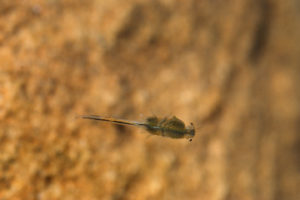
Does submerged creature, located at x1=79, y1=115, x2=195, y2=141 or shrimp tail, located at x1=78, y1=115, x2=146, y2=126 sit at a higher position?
shrimp tail, located at x1=78, y1=115, x2=146, y2=126

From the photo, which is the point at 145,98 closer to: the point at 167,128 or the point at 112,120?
the point at 112,120

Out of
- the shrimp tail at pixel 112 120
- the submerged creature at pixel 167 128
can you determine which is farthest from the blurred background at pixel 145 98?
the submerged creature at pixel 167 128

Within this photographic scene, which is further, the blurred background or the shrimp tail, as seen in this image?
the shrimp tail

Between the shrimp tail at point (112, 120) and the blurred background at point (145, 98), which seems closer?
the blurred background at point (145, 98)

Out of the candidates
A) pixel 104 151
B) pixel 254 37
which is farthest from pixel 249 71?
pixel 104 151

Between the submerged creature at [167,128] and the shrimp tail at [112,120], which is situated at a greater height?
the shrimp tail at [112,120]

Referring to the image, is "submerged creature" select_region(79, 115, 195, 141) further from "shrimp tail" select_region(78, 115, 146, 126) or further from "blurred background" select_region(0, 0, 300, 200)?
"blurred background" select_region(0, 0, 300, 200)

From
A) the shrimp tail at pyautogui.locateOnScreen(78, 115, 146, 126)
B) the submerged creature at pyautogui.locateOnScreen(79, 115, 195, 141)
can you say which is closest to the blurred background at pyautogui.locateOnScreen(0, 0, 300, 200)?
the shrimp tail at pyautogui.locateOnScreen(78, 115, 146, 126)

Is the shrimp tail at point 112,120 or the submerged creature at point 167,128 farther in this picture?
the shrimp tail at point 112,120

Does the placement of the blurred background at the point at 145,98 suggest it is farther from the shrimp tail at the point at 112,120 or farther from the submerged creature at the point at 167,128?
the submerged creature at the point at 167,128
